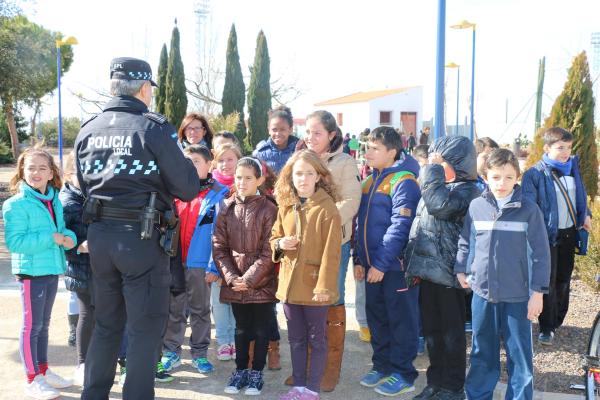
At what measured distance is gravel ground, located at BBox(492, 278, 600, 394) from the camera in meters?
4.41

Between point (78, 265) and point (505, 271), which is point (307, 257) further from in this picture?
point (78, 265)

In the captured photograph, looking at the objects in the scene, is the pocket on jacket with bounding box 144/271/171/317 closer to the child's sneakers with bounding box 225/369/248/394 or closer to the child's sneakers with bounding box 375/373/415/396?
the child's sneakers with bounding box 225/369/248/394

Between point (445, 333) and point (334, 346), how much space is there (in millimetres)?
837

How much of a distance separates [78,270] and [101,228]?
928mm

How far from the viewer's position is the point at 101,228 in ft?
11.7

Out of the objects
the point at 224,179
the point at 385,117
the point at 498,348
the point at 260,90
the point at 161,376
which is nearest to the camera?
the point at 498,348

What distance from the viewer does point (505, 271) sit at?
3.71 m

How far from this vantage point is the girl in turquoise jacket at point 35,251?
409 centimetres

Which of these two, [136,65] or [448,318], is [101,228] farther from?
[448,318]

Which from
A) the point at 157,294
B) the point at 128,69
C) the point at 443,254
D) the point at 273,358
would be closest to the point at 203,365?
the point at 273,358

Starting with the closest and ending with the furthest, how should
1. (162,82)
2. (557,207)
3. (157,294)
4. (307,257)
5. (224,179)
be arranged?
(157,294)
(307,257)
(224,179)
(557,207)
(162,82)

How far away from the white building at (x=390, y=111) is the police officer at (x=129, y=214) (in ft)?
166

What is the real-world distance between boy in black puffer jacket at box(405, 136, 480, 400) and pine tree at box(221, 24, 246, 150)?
26.7 m

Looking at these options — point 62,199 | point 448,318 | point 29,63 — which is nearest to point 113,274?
point 62,199
